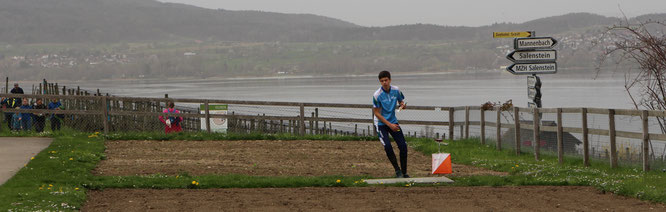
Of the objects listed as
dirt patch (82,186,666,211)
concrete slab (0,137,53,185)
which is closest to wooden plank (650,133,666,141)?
dirt patch (82,186,666,211)

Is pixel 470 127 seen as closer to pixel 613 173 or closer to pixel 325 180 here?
pixel 613 173

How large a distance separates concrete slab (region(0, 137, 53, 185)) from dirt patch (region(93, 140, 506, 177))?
49.8 inches

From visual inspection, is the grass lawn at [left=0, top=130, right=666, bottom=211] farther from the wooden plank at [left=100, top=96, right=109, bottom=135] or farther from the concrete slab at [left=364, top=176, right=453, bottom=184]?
the wooden plank at [left=100, top=96, right=109, bottom=135]

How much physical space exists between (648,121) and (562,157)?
8.09ft

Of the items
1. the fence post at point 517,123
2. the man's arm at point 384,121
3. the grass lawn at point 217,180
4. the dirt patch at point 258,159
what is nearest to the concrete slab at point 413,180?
the grass lawn at point 217,180

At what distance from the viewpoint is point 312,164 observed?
16406 millimetres

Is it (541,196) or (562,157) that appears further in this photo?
(562,157)

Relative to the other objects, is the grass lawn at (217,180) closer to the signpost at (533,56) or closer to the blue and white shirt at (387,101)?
the blue and white shirt at (387,101)

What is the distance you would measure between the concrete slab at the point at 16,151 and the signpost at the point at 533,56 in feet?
32.6

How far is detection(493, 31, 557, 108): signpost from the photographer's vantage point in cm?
2038

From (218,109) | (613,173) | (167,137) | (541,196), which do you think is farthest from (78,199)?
(218,109)

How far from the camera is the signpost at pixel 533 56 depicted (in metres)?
20.4

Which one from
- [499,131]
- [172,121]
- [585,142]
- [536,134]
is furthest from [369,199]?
[172,121]

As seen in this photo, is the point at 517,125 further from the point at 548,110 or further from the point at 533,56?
the point at 533,56
